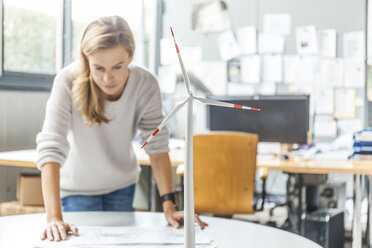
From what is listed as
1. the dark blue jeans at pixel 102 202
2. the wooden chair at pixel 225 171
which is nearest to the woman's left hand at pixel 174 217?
the dark blue jeans at pixel 102 202

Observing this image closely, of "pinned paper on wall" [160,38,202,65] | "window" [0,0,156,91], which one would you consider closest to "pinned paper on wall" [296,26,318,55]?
"pinned paper on wall" [160,38,202,65]

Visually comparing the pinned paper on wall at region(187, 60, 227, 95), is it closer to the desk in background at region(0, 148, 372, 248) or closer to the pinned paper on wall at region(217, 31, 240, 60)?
the pinned paper on wall at region(217, 31, 240, 60)

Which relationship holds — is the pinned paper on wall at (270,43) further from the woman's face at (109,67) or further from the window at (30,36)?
the woman's face at (109,67)

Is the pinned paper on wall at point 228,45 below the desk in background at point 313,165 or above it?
above

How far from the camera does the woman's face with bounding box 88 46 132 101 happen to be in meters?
1.37

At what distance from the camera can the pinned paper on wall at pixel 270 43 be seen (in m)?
3.93

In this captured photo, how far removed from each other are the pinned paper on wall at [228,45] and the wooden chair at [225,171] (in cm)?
170

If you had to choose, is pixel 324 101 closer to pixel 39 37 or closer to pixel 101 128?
pixel 39 37

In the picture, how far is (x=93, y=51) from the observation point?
137 cm

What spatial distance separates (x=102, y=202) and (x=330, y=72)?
Answer: 2.65 meters

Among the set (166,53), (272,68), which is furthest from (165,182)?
(166,53)

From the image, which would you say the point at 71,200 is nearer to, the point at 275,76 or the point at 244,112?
the point at 244,112

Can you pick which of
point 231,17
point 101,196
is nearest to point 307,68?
point 231,17

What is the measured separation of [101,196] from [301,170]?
138 centimetres
